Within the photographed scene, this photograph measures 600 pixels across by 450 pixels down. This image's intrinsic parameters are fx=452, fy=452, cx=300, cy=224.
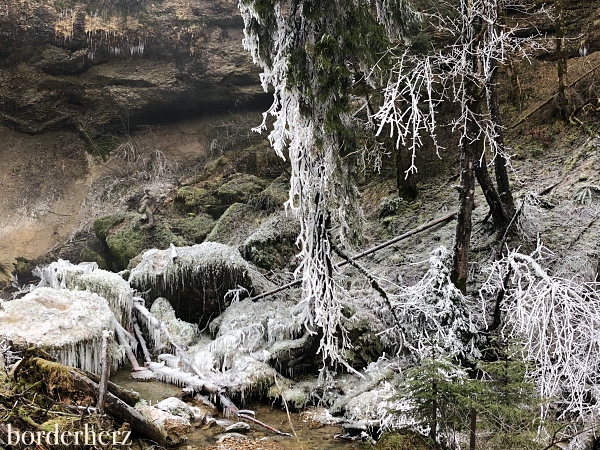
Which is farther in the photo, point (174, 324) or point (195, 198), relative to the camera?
point (195, 198)

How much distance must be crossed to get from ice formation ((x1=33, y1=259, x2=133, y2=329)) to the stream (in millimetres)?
1909

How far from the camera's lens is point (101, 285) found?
26.5ft

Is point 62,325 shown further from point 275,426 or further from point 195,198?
point 195,198

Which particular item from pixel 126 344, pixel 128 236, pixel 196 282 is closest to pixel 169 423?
pixel 126 344

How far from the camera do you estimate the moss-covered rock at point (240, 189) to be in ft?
43.5

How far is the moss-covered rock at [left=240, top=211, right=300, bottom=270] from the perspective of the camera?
977 cm

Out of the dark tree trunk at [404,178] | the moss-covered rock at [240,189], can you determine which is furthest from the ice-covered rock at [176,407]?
the moss-covered rock at [240,189]

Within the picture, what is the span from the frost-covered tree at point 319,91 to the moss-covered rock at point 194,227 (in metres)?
7.77

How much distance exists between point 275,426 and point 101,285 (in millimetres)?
4498

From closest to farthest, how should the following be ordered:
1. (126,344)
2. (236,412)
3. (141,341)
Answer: (236,412) → (126,344) → (141,341)

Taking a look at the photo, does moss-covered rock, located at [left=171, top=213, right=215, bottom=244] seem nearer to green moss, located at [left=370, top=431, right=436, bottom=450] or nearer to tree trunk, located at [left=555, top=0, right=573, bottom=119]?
tree trunk, located at [left=555, top=0, right=573, bottom=119]

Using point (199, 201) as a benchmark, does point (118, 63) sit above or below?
above

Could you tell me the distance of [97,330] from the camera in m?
6.54

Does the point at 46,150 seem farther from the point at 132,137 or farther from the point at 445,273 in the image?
the point at 445,273
